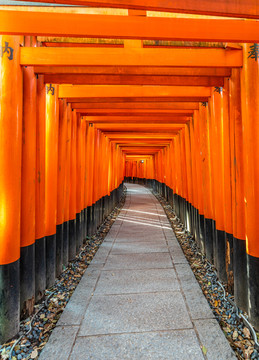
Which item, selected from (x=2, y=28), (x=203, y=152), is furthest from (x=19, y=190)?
(x=203, y=152)

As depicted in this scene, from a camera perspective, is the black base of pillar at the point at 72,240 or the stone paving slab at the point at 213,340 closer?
the stone paving slab at the point at 213,340

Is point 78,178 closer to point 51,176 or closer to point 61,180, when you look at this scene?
point 61,180

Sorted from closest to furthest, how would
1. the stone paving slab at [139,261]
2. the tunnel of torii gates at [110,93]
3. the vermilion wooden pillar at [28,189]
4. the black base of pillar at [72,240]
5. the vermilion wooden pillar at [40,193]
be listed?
the tunnel of torii gates at [110,93] → the vermilion wooden pillar at [28,189] → the vermilion wooden pillar at [40,193] → the stone paving slab at [139,261] → the black base of pillar at [72,240]

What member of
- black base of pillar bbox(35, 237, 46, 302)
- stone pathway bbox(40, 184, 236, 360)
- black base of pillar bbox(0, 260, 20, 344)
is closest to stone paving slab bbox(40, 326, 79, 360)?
stone pathway bbox(40, 184, 236, 360)

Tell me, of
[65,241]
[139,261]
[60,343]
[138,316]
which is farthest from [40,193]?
[139,261]

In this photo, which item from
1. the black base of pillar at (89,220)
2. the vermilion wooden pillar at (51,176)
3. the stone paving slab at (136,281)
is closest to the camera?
the stone paving slab at (136,281)

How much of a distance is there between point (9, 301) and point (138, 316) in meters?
1.51

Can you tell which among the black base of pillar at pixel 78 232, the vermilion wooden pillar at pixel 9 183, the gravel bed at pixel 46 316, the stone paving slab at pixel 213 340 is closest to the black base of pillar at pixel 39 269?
the gravel bed at pixel 46 316

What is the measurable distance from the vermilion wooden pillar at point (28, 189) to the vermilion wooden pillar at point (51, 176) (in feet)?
2.12

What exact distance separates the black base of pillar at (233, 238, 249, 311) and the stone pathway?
0.42 metres

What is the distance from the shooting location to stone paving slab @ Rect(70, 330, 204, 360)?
204 cm

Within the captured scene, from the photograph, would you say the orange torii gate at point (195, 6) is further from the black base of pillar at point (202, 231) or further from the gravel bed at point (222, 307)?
the black base of pillar at point (202, 231)

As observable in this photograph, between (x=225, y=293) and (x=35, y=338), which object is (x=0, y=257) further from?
(x=225, y=293)

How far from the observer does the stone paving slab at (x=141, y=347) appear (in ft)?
6.70
